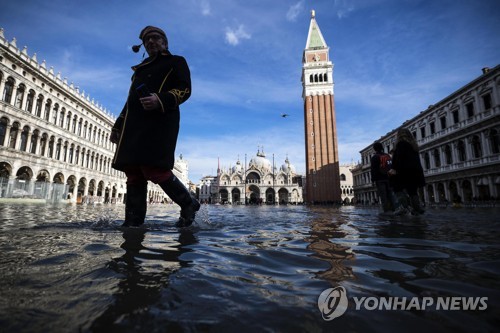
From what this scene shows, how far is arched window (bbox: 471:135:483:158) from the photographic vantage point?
72.0ft

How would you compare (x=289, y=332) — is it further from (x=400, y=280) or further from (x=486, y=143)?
(x=486, y=143)

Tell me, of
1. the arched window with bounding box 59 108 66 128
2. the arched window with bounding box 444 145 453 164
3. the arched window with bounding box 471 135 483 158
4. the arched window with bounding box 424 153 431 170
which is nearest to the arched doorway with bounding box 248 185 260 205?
the arched window with bounding box 424 153 431 170

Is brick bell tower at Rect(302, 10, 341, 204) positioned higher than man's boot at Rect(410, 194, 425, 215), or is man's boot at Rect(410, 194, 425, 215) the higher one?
brick bell tower at Rect(302, 10, 341, 204)

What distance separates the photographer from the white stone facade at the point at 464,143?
2039cm

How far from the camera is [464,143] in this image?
23.6m

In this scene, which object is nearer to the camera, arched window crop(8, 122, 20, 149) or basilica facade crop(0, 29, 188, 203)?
basilica facade crop(0, 29, 188, 203)

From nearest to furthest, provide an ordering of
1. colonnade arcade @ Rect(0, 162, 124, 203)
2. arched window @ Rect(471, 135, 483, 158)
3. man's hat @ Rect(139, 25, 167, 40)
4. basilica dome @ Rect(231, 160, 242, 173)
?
man's hat @ Rect(139, 25, 167, 40) < colonnade arcade @ Rect(0, 162, 124, 203) < arched window @ Rect(471, 135, 483, 158) < basilica dome @ Rect(231, 160, 242, 173)

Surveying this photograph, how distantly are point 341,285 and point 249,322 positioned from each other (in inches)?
19.6

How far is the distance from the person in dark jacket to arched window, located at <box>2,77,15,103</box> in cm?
2771

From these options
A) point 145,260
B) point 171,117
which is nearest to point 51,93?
point 171,117

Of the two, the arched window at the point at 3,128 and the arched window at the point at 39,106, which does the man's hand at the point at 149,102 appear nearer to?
the arched window at the point at 3,128

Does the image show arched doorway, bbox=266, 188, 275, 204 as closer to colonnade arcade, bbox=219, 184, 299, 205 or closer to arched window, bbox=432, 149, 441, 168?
colonnade arcade, bbox=219, 184, 299, 205

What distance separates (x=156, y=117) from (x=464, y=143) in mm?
28865

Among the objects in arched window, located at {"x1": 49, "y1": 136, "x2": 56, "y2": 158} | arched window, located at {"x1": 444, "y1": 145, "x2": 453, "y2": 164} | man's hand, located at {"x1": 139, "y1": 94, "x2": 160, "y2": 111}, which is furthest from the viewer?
arched window, located at {"x1": 49, "y1": 136, "x2": 56, "y2": 158}
